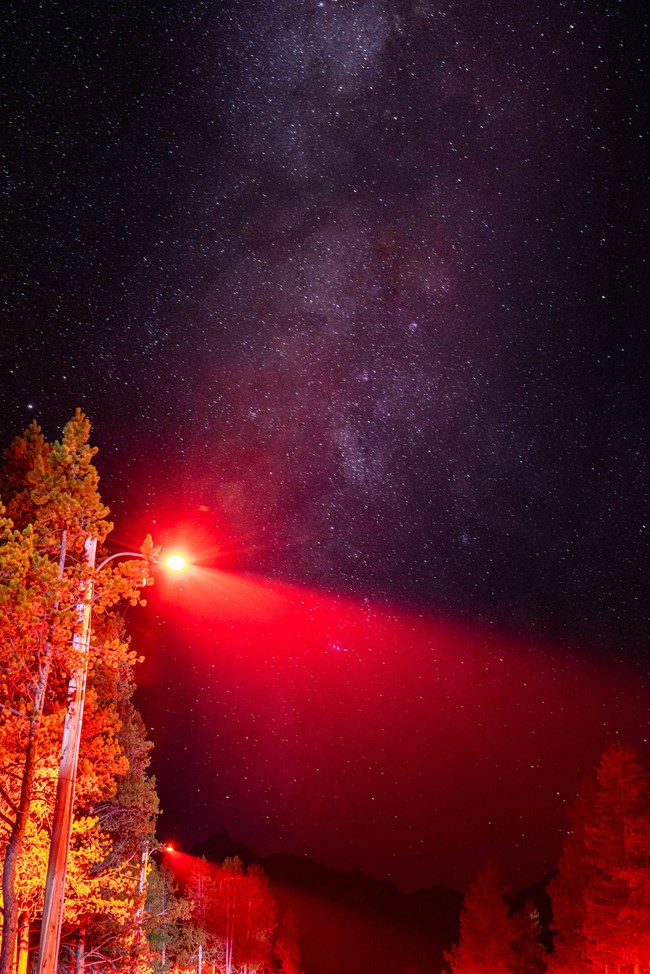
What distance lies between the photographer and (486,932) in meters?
44.4

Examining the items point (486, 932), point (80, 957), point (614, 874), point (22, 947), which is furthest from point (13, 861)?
point (486, 932)

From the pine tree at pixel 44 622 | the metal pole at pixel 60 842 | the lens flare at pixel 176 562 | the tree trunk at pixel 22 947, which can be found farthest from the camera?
the tree trunk at pixel 22 947

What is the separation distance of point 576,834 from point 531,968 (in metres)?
16.4

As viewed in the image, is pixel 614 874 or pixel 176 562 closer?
pixel 176 562

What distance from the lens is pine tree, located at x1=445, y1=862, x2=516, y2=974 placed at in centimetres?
4372

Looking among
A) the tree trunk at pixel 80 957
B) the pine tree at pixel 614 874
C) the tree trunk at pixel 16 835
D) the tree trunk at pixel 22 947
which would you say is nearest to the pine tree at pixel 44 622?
the tree trunk at pixel 16 835

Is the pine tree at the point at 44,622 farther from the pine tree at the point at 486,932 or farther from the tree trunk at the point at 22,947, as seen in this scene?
the pine tree at the point at 486,932

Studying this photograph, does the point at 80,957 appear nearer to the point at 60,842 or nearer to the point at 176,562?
the point at 60,842

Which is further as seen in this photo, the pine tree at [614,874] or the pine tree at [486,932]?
the pine tree at [486,932]

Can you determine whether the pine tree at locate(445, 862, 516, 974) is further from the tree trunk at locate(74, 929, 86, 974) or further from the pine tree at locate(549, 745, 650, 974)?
the tree trunk at locate(74, 929, 86, 974)

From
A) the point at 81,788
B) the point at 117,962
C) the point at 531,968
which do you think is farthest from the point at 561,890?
the point at 81,788

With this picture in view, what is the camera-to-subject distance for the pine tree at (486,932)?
43.7m

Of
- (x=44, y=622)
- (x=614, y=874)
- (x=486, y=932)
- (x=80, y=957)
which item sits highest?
(x=44, y=622)

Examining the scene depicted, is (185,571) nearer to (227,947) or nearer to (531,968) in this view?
(531,968)
